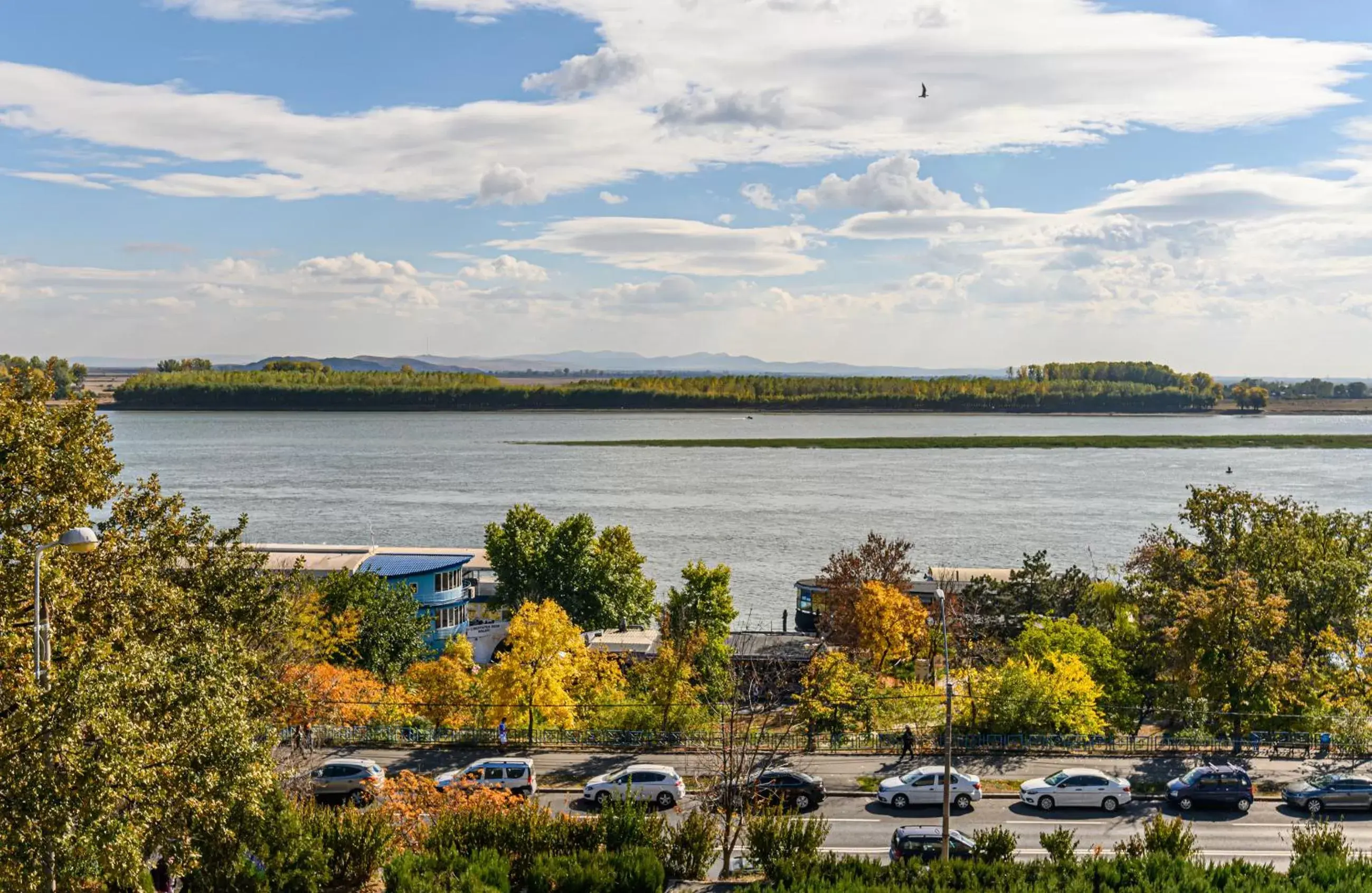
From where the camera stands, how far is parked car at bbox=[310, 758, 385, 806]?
104 ft

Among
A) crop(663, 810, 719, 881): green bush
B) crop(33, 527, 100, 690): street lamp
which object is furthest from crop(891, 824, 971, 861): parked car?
crop(33, 527, 100, 690): street lamp

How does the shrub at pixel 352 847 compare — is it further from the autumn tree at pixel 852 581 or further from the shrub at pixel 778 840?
the autumn tree at pixel 852 581

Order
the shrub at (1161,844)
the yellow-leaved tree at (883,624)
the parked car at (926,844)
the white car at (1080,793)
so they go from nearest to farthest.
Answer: the shrub at (1161,844), the parked car at (926,844), the white car at (1080,793), the yellow-leaved tree at (883,624)

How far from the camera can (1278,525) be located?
4678 cm

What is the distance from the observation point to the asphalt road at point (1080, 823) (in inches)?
1117

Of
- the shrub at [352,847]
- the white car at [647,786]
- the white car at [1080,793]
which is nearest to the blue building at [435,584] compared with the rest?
the white car at [647,786]

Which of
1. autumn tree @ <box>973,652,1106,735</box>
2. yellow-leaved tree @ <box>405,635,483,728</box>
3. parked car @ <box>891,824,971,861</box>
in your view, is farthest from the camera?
yellow-leaved tree @ <box>405,635,483,728</box>

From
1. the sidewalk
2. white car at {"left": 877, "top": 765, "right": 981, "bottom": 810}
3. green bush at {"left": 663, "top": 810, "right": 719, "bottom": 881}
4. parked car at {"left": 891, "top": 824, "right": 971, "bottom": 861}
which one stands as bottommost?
the sidewalk

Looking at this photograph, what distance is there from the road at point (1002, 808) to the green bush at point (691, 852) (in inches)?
199

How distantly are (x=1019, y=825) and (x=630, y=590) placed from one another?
37.3m

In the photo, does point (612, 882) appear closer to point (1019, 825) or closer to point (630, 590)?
point (1019, 825)

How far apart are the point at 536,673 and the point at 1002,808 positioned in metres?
16.5

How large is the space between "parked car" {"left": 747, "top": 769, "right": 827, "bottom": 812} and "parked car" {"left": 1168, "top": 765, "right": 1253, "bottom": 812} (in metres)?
9.92

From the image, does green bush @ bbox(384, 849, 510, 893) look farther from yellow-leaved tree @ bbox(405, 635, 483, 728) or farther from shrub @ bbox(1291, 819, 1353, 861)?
yellow-leaved tree @ bbox(405, 635, 483, 728)
